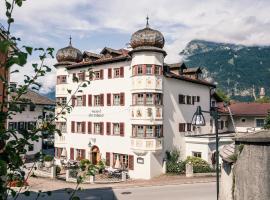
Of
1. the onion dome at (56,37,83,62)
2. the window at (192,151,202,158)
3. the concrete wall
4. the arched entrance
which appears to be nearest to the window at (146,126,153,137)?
the window at (192,151,202,158)

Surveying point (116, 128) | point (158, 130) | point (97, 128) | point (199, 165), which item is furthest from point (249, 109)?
point (97, 128)

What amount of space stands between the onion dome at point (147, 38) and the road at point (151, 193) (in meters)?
13.4

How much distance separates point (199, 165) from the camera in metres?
34.0

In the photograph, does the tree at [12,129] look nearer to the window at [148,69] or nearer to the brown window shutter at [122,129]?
the window at [148,69]

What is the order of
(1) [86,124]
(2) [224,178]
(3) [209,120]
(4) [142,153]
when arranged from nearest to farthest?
1. (2) [224,178]
2. (4) [142,153]
3. (1) [86,124]
4. (3) [209,120]

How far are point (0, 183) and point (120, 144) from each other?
32.1 m

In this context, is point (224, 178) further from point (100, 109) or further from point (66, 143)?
point (66, 143)

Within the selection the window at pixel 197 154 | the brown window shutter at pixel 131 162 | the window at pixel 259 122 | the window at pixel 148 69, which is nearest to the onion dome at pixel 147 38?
the window at pixel 148 69

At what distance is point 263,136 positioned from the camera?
27.5 ft

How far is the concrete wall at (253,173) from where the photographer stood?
8258 mm

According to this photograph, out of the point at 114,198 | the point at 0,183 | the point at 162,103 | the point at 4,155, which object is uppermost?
the point at 162,103

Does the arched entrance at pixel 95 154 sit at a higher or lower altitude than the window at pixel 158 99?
lower

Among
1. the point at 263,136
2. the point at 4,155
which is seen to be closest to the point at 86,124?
the point at 263,136

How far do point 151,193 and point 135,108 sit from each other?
9767mm
